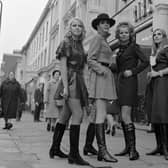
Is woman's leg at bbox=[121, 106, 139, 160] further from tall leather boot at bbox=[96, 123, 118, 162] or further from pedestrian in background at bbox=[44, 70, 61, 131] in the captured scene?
pedestrian in background at bbox=[44, 70, 61, 131]

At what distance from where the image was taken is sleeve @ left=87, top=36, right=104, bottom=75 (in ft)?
12.4

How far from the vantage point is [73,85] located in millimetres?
3715

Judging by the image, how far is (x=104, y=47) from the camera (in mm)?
3930

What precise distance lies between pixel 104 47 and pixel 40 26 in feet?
122

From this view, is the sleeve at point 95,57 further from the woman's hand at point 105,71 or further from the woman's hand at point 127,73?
the woman's hand at point 127,73

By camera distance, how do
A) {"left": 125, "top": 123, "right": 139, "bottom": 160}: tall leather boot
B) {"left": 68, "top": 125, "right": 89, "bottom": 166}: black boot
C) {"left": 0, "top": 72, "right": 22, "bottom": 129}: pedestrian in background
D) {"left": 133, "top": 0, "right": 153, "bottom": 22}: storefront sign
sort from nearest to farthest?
{"left": 68, "top": 125, "right": 89, "bottom": 166}: black boot, {"left": 125, "top": 123, "right": 139, "bottom": 160}: tall leather boot, {"left": 0, "top": 72, "right": 22, "bottom": 129}: pedestrian in background, {"left": 133, "top": 0, "right": 153, "bottom": 22}: storefront sign

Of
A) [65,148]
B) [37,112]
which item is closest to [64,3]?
[37,112]

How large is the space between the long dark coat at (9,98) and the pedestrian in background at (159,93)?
17.4 ft

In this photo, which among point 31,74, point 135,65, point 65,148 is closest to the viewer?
point 135,65

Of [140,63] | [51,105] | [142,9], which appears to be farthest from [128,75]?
[142,9]

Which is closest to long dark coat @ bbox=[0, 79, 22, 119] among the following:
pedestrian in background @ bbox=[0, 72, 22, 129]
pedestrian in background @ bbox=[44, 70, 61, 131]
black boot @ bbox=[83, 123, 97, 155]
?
pedestrian in background @ bbox=[0, 72, 22, 129]

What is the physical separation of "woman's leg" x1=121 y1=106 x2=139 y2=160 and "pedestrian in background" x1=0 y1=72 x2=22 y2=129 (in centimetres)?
534

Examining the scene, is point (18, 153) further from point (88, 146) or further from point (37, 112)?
point (37, 112)

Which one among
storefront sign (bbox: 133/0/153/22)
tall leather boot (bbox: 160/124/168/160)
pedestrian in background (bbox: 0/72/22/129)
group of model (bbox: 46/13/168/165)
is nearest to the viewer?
group of model (bbox: 46/13/168/165)
